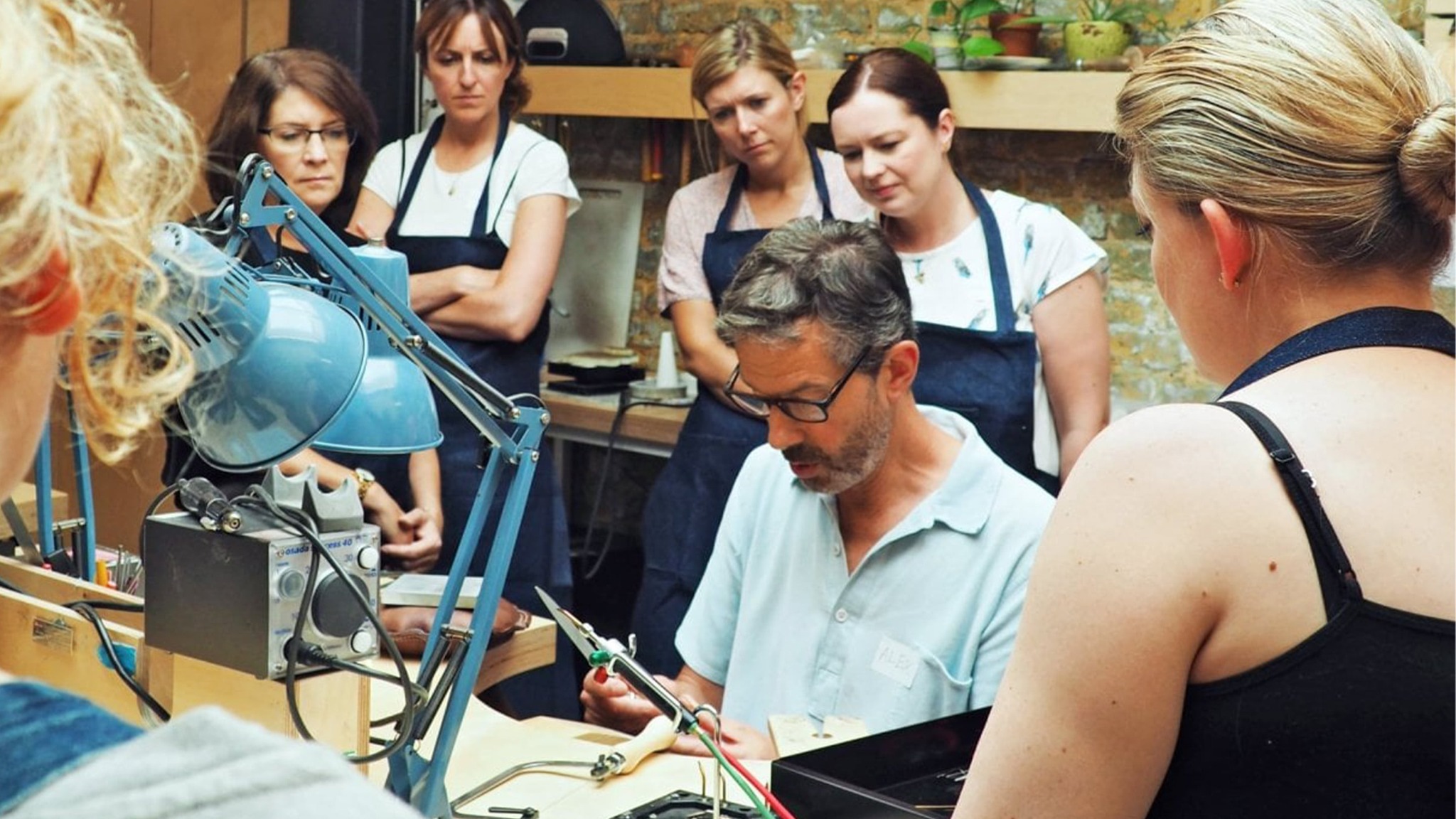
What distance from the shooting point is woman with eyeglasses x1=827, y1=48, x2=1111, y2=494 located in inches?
126

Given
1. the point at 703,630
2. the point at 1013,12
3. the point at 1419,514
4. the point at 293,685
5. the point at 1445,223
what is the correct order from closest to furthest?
the point at 1419,514
the point at 1445,223
the point at 293,685
the point at 703,630
the point at 1013,12

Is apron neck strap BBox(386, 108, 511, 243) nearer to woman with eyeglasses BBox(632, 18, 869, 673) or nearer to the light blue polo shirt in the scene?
woman with eyeglasses BBox(632, 18, 869, 673)

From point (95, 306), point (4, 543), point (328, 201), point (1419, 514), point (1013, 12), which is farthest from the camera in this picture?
point (1013, 12)

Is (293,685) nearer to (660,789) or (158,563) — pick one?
(158,563)

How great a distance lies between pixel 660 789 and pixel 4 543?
1117 millimetres

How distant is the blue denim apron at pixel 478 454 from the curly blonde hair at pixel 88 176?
247 cm

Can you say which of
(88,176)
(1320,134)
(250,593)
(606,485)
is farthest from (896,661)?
(606,485)

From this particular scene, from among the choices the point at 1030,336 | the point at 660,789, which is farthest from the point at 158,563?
the point at 1030,336

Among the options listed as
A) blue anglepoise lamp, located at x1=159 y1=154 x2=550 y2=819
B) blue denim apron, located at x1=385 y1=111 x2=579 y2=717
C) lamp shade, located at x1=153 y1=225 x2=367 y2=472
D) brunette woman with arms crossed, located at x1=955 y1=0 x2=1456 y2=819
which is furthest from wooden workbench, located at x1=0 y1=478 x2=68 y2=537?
brunette woman with arms crossed, located at x1=955 y1=0 x2=1456 y2=819

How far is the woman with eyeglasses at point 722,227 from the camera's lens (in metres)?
3.65

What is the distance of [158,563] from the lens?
1746 millimetres

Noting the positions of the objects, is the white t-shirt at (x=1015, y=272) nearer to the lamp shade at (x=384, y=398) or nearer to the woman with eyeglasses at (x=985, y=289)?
the woman with eyeglasses at (x=985, y=289)

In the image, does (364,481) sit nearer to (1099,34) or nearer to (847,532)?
(847,532)

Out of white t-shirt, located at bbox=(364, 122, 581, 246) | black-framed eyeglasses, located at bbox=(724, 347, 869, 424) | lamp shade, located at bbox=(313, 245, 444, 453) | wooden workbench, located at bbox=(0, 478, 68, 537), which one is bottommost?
wooden workbench, located at bbox=(0, 478, 68, 537)
